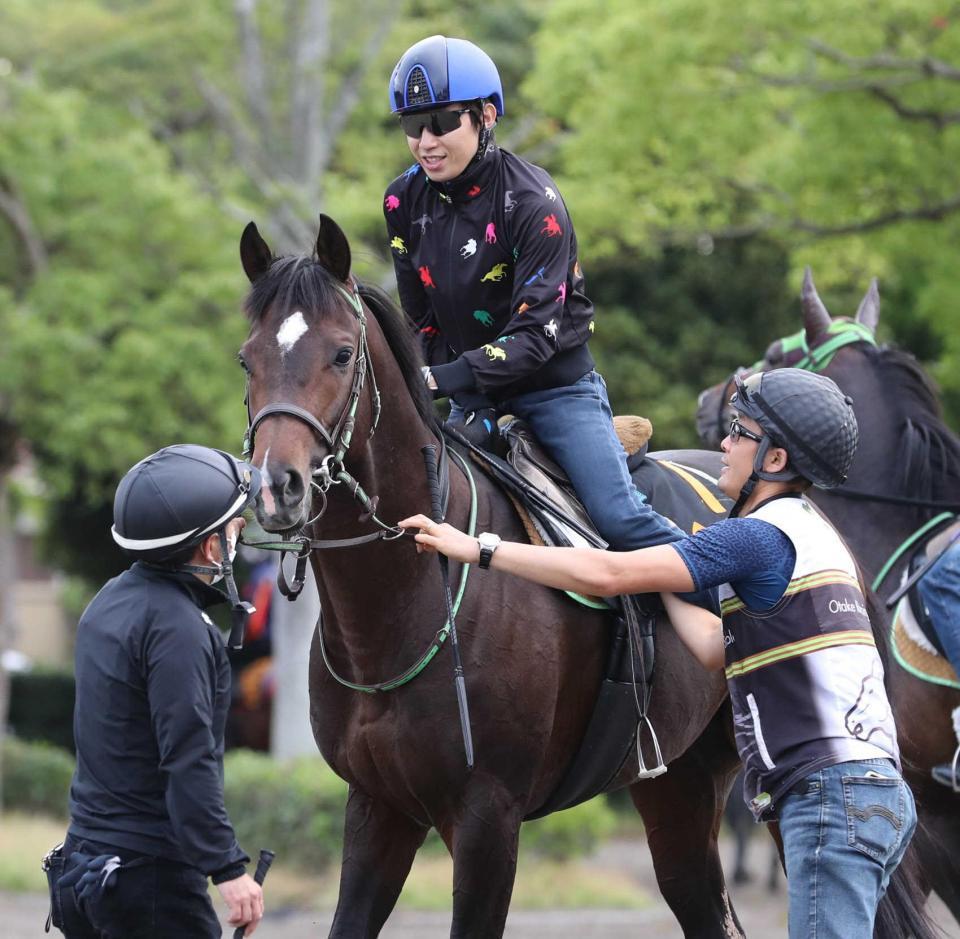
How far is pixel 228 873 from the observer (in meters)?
4.02

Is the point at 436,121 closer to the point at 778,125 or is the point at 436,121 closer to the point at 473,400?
the point at 473,400

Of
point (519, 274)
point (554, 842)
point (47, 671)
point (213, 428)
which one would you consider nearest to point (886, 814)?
point (519, 274)

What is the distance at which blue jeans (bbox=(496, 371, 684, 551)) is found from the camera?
16.1ft

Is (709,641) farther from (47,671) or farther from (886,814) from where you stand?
(47,671)

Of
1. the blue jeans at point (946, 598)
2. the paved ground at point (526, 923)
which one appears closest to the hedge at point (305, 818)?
the paved ground at point (526, 923)

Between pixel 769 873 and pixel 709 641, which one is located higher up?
pixel 709 641

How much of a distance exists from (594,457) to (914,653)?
221 centimetres

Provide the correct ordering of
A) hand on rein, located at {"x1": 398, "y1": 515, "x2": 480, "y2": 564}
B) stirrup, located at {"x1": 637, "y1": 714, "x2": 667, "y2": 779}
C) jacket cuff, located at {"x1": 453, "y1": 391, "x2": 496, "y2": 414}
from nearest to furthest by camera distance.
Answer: hand on rein, located at {"x1": 398, "y1": 515, "x2": 480, "y2": 564} → stirrup, located at {"x1": 637, "y1": 714, "x2": 667, "y2": 779} → jacket cuff, located at {"x1": 453, "y1": 391, "x2": 496, "y2": 414}

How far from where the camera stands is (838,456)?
4.01 meters

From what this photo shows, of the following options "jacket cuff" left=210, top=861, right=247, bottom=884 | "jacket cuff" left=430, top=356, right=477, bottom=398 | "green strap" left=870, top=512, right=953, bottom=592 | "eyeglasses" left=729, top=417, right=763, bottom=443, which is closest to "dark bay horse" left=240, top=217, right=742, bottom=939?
"jacket cuff" left=430, top=356, right=477, bottom=398

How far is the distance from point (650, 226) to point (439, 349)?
Answer: 10378 millimetres

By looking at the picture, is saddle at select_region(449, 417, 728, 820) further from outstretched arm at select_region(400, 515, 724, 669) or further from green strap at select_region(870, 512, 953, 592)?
green strap at select_region(870, 512, 953, 592)

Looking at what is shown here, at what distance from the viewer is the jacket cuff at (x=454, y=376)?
4.71 metres

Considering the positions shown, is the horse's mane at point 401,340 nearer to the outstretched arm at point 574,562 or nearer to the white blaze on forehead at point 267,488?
the outstretched arm at point 574,562
